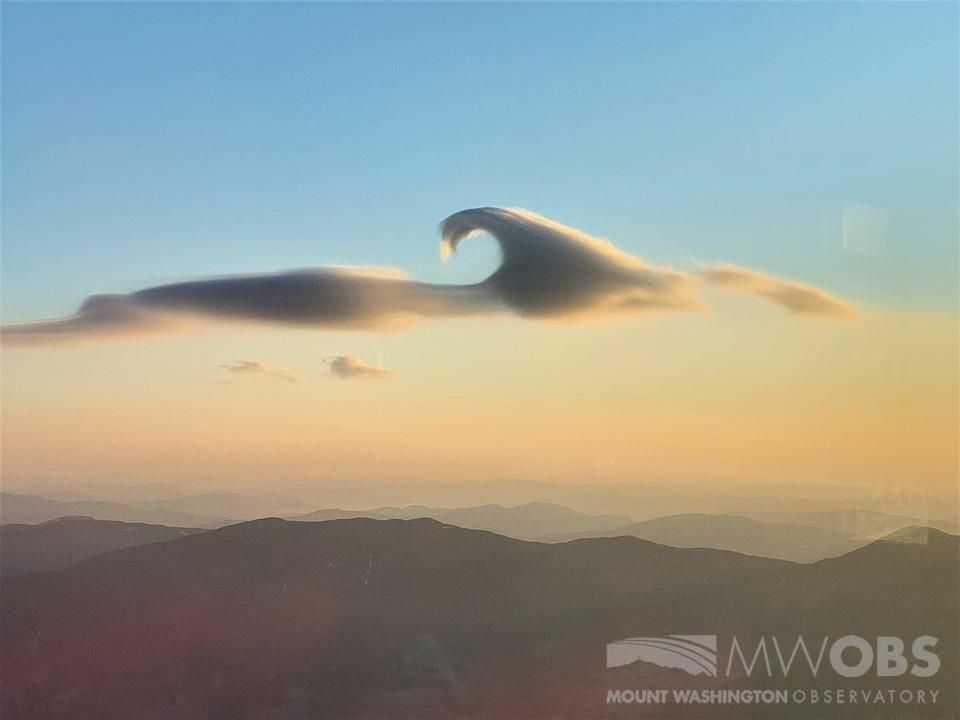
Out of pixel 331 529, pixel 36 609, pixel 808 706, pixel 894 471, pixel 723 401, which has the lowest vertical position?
pixel 808 706

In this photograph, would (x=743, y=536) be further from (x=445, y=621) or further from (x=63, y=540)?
(x=63, y=540)

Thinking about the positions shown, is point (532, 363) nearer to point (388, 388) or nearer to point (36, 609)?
point (388, 388)

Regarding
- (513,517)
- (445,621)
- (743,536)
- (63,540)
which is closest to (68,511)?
(63,540)

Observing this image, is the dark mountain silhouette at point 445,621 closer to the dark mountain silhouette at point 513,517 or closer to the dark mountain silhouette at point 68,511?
the dark mountain silhouette at point 513,517

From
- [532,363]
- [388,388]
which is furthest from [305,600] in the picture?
[532,363]

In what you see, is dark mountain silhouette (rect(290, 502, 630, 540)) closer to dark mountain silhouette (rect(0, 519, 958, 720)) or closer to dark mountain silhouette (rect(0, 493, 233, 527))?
dark mountain silhouette (rect(0, 519, 958, 720))

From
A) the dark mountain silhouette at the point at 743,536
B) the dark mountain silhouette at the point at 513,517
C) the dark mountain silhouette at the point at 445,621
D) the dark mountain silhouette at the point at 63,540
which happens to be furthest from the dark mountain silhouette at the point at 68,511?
the dark mountain silhouette at the point at 743,536
